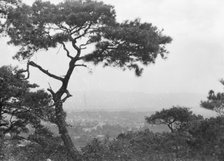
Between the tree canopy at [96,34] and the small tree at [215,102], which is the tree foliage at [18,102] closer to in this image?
the tree canopy at [96,34]


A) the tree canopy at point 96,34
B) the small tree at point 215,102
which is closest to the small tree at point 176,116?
the small tree at point 215,102

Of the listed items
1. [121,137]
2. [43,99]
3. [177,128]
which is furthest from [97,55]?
[177,128]

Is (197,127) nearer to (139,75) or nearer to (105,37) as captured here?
(139,75)

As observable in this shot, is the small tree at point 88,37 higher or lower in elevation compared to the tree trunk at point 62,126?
higher

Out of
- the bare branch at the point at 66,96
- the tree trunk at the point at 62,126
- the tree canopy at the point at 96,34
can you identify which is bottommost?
the tree trunk at the point at 62,126

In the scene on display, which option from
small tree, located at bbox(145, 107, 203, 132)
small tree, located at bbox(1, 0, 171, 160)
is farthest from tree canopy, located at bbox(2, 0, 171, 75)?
small tree, located at bbox(145, 107, 203, 132)

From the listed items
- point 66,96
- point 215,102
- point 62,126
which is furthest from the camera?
point 215,102

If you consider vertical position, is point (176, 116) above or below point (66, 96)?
below

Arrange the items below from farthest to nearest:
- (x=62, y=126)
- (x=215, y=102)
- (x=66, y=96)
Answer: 1. (x=215, y=102)
2. (x=66, y=96)
3. (x=62, y=126)

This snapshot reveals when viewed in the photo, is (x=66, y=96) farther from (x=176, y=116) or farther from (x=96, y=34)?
(x=176, y=116)

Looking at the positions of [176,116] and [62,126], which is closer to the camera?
[62,126]

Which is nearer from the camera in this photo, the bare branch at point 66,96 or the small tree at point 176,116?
the bare branch at point 66,96

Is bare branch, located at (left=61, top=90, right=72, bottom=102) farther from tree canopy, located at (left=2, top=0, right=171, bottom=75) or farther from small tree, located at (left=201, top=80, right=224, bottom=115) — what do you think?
small tree, located at (left=201, top=80, right=224, bottom=115)

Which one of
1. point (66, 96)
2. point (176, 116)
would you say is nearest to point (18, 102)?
point (66, 96)
